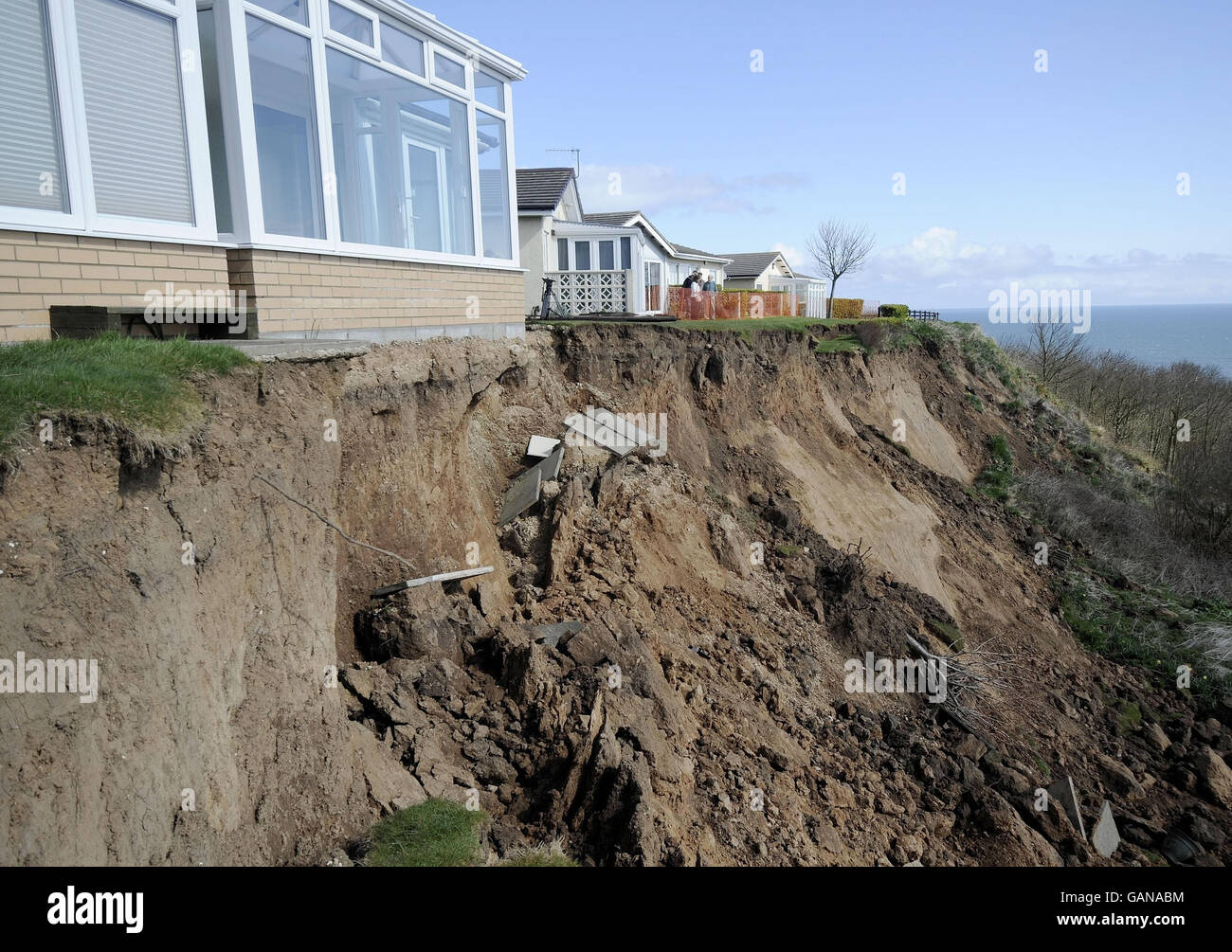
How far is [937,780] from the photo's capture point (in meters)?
9.28

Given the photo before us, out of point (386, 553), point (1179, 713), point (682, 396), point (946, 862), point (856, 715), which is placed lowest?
point (1179, 713)

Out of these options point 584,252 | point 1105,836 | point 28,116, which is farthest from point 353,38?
point 584,252

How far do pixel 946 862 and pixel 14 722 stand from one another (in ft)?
26.3

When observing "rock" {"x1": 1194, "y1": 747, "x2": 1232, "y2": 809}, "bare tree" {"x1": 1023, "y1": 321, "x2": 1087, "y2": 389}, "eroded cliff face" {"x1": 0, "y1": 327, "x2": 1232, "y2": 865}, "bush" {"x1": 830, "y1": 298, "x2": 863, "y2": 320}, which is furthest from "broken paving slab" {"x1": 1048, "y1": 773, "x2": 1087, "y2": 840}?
"bare tree" {"x1": 1023, "y1": 321, "x2": 1087, "y2": 389}

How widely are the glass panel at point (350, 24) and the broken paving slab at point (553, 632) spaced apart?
639cm

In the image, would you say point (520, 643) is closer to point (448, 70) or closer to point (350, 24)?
point (350, 24)

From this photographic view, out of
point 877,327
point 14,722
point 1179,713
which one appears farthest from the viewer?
point 877,327

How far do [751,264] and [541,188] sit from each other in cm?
2452

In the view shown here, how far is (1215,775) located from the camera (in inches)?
452

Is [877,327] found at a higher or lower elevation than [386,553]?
higher

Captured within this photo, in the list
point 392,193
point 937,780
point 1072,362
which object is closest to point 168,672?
point 392,193
